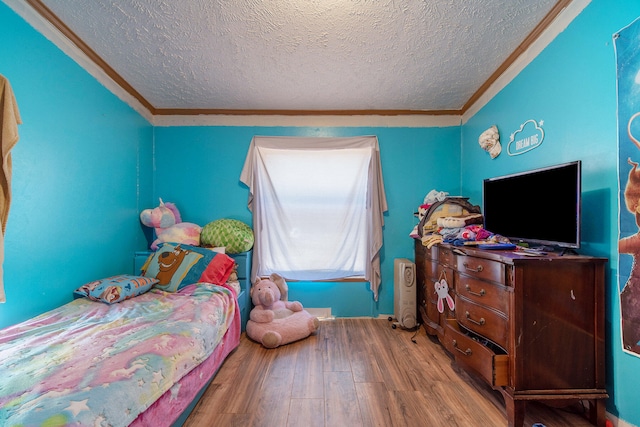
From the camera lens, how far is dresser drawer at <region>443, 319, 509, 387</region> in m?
1.39

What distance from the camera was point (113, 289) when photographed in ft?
6.40

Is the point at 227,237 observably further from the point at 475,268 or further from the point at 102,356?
the point at 475,268

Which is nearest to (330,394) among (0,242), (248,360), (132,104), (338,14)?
(248,360)

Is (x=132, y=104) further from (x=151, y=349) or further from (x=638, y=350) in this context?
(x=638, y=350)

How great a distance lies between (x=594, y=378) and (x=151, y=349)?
226 cm

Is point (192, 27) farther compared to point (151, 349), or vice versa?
point (192, 27)

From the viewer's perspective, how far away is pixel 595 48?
1.42 meters

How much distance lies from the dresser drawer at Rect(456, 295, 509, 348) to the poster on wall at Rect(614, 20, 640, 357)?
1.65 ft

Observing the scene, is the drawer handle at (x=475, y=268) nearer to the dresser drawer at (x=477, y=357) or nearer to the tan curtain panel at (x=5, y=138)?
the dresser drawer at (x=477, y=357)

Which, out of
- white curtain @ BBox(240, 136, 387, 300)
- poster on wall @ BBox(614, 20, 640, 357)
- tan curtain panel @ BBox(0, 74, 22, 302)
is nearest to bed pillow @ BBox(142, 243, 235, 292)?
white curtain @ BBox(240, 136, 387, 300)

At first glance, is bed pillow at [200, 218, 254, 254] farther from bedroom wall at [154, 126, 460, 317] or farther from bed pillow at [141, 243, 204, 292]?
bedroom wall at [154, 126, 460, 317]

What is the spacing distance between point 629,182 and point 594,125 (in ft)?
1.31

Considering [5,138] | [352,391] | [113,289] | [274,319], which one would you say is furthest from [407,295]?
[5,138]

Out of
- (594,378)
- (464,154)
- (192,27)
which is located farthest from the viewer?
(464,154)
